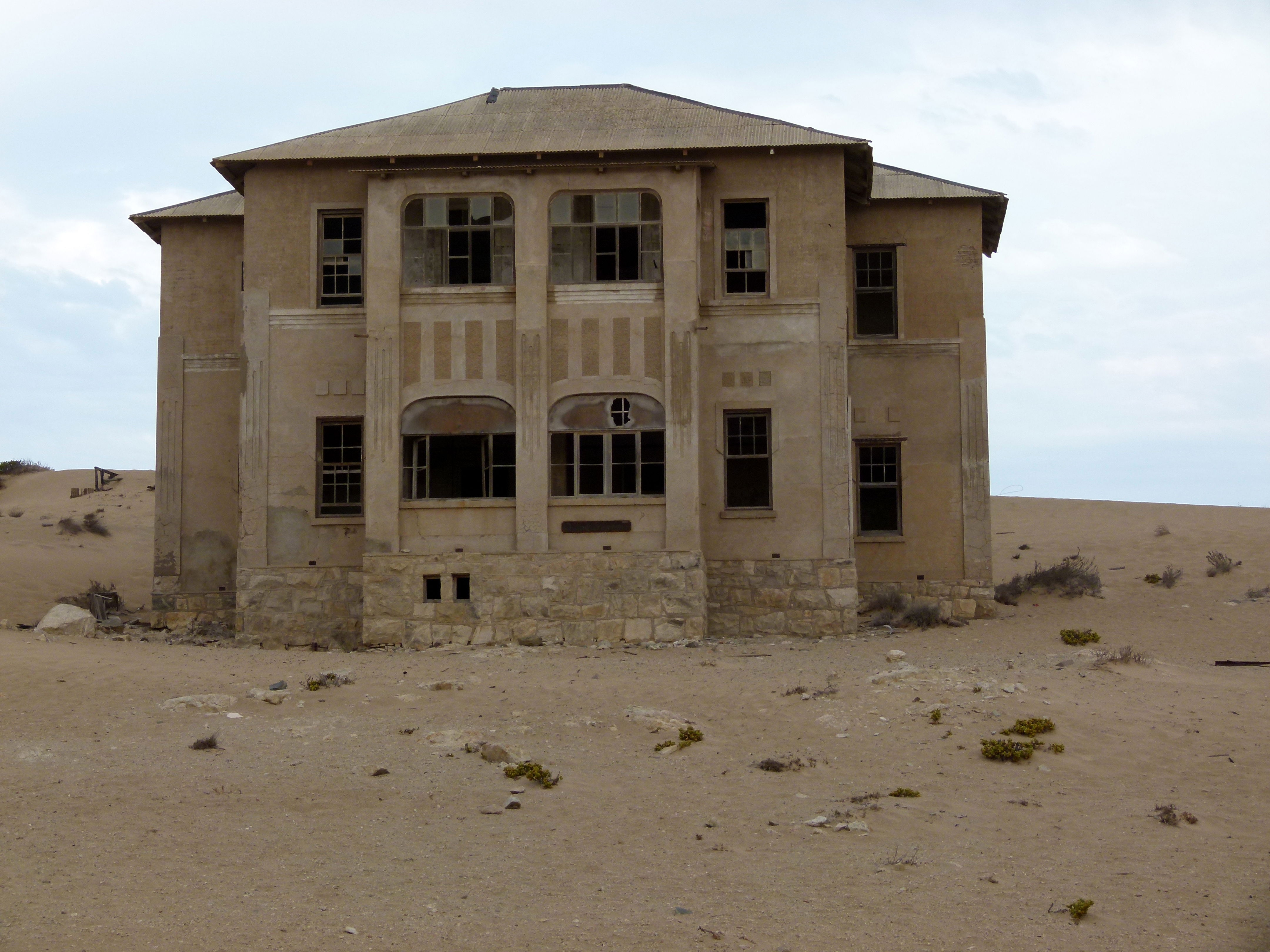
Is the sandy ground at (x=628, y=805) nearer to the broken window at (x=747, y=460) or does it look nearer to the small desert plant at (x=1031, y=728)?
the small desert plant at (x=1031, y=728)

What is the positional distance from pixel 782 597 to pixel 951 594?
398cm

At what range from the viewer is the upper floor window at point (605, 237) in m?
22.4

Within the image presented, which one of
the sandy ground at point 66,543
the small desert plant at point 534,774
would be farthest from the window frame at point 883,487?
the sandy ground at point 66,543

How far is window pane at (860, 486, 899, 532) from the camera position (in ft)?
82.5

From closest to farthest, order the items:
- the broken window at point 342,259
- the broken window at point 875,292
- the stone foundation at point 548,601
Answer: the stone foundation at point 548,601
the broken window at point 342,259
the broken window at point 875,292

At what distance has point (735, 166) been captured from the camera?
23.1 metres

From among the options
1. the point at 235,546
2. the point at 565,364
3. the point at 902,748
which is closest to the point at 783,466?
the point at 565,364

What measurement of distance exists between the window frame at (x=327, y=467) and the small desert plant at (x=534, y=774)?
1037 centimetres

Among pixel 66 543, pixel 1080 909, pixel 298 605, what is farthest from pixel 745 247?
pixel 66 543

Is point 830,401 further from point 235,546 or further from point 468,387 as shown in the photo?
point 235,546

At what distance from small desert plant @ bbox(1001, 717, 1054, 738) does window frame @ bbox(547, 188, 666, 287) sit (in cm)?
1020

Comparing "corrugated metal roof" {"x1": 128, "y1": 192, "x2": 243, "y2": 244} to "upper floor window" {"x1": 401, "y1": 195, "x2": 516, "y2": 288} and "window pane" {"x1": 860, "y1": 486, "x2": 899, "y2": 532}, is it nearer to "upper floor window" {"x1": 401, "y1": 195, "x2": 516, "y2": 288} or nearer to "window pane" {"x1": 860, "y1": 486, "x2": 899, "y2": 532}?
"upper floor window" {"x1": 401, "y1": 195, "x2": 516, "y2": 288}

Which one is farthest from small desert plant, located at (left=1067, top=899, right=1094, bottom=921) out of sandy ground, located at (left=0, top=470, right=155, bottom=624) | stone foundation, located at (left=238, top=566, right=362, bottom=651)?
sandy ground, located at (left=0, top=470, right=155, bottom=624)

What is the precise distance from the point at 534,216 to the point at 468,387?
10.1 ft
